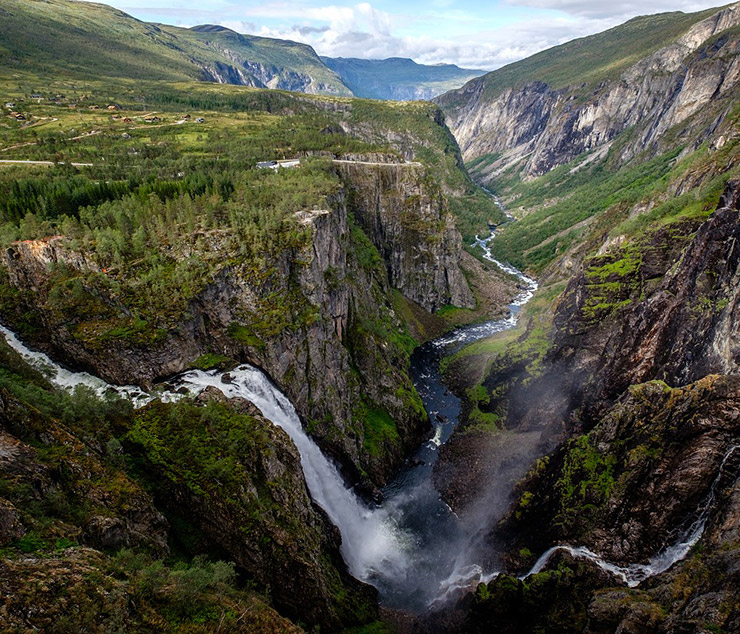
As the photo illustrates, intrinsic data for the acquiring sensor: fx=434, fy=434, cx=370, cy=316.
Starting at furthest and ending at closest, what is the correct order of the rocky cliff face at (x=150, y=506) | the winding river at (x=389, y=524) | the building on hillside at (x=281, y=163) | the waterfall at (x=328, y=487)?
the building on hillside at (x=281, y=163) < the waterfall at (x=328, y=487) < the winding river at (x=389, y=524) < the rocky cliff face at (x=150, y=506)

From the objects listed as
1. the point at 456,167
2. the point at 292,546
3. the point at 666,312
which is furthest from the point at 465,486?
the point at 456,167

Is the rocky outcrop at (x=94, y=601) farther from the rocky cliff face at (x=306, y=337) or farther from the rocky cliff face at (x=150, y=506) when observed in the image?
the rocky cliff face at (x=306, y=337)

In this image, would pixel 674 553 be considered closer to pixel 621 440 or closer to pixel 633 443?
pixel 633 443

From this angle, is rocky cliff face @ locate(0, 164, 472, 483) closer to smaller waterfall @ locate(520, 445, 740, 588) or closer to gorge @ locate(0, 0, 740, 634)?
gorge @ locate(0, 0, 740, 634)

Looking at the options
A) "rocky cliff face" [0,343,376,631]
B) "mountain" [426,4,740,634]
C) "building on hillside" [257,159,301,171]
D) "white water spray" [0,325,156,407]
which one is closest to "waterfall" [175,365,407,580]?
"rocky cliff face" [0,343,376,631]

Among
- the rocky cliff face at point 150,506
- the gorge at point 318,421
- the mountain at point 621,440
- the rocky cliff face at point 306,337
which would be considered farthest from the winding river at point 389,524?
the rocky cliff face at point 150,506

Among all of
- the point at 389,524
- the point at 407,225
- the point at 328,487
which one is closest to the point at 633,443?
the point at 389,524

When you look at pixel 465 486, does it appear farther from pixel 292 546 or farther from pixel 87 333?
pixel 87 333
